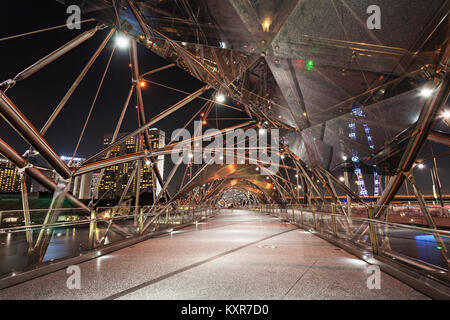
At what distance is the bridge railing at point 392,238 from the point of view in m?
3.39

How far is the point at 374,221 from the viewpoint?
5004 millimetres

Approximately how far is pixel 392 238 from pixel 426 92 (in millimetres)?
3934

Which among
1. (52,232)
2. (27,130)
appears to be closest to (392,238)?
(52,232)

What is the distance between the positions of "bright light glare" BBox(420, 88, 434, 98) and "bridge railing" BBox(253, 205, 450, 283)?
10.9ft

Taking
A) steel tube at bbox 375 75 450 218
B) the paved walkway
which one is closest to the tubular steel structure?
steel tube at bbox 375 75 450 218

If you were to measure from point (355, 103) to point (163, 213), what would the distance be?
9779 millimetres

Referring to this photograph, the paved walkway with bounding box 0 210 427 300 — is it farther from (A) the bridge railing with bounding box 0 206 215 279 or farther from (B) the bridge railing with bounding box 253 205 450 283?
(A) the bridge railing with bounding box 0 206 215 279

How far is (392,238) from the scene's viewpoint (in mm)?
4816

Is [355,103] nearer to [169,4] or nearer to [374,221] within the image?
[374,221]

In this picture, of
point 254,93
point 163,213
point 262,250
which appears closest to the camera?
point 262,250

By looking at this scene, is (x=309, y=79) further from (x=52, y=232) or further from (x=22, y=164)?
(x=22, y=164)

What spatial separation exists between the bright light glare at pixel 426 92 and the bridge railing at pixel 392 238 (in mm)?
3329

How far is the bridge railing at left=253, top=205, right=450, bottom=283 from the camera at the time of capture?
339 centimetres
